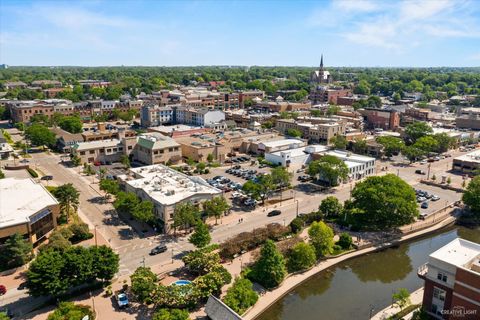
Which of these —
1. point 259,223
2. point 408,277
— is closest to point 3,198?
point 259,223

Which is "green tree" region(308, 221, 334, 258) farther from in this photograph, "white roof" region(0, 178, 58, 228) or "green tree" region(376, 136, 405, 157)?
"green tree" region(376, 136, 405, 157)

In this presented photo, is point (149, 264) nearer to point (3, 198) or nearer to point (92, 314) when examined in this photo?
point (92, 314)

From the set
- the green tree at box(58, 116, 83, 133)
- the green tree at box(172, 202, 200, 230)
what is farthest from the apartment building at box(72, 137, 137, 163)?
the green tree at box(172, 202, 200, 230)

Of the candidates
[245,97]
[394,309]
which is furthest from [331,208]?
[245,97]

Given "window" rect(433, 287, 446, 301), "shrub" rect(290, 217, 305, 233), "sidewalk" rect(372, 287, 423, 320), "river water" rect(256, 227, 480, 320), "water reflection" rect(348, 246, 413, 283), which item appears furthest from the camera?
"shrub" rect(290, 217, 305, 233)

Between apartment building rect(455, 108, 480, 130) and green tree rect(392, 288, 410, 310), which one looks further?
apartment building rect(455, 108, 480, 130)

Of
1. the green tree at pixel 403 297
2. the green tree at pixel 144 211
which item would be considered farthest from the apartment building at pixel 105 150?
the green tree at pixel 403 297

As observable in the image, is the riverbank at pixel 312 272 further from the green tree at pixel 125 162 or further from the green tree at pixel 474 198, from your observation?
the green tree at pixel 125 162
